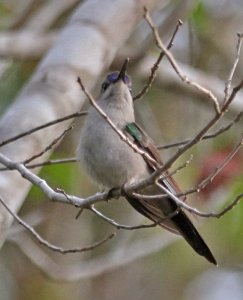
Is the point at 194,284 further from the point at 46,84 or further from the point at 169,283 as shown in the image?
the point at 46,84

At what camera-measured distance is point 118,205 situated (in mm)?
8641

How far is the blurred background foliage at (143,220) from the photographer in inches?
312

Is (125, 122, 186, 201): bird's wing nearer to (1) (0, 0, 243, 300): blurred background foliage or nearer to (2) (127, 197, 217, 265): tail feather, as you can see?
(2) (127, 197, 217, 265): tail feather

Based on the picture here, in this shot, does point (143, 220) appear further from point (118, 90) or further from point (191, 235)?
point (191, 235)

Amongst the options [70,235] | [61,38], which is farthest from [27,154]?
[70,235]

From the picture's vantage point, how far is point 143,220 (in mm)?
8070

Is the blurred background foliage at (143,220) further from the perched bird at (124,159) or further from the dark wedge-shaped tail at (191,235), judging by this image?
the dark wedge-shaped tail at (191,235)

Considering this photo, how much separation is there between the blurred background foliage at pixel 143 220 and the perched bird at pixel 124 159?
2429 mm

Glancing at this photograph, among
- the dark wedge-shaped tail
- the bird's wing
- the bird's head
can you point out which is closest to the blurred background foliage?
the bird's head

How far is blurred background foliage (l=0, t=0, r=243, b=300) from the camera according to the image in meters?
7.93

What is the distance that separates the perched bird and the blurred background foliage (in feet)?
7.97

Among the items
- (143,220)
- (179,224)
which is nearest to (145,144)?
(179,224)

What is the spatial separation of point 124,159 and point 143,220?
3599mm

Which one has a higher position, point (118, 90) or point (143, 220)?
point (118, 90)
